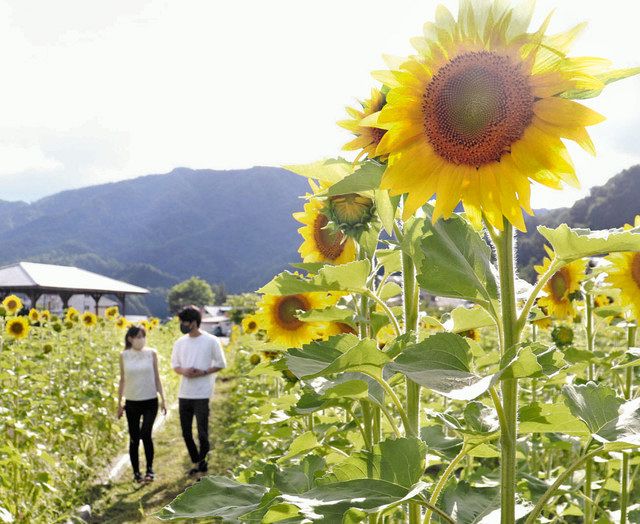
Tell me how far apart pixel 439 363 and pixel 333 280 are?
399 millimetres

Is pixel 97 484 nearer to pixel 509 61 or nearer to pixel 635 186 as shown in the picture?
pixel 509 61

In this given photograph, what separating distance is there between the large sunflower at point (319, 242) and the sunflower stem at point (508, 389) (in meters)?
0.78

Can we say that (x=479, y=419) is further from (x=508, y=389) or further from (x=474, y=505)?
(x=474, y=505)

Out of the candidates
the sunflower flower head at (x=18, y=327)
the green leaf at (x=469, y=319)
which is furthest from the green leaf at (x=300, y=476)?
the sunflower flower head at (x=18, y=327)

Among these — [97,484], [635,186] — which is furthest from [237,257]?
[97,484]

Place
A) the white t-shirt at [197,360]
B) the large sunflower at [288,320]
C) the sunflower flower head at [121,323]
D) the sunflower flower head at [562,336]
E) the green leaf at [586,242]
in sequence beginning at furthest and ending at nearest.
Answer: the sunflower flower head at [121,323] < the white t-shirt at [197,360] < the sunflower flower head at [562,336] < the large sunflower at [288,320] < the green leaf at [586,242]

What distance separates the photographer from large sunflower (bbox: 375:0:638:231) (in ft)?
2.52

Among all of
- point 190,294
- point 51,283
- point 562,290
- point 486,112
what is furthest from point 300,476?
point 190,294

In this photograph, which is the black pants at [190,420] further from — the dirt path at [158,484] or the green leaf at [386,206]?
the green leaf at [386,206]

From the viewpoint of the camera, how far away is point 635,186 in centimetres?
3603

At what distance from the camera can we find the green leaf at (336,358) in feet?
2.60

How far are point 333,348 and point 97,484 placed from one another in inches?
190

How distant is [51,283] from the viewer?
26062 mm

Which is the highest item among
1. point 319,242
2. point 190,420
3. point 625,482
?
point 319,242
